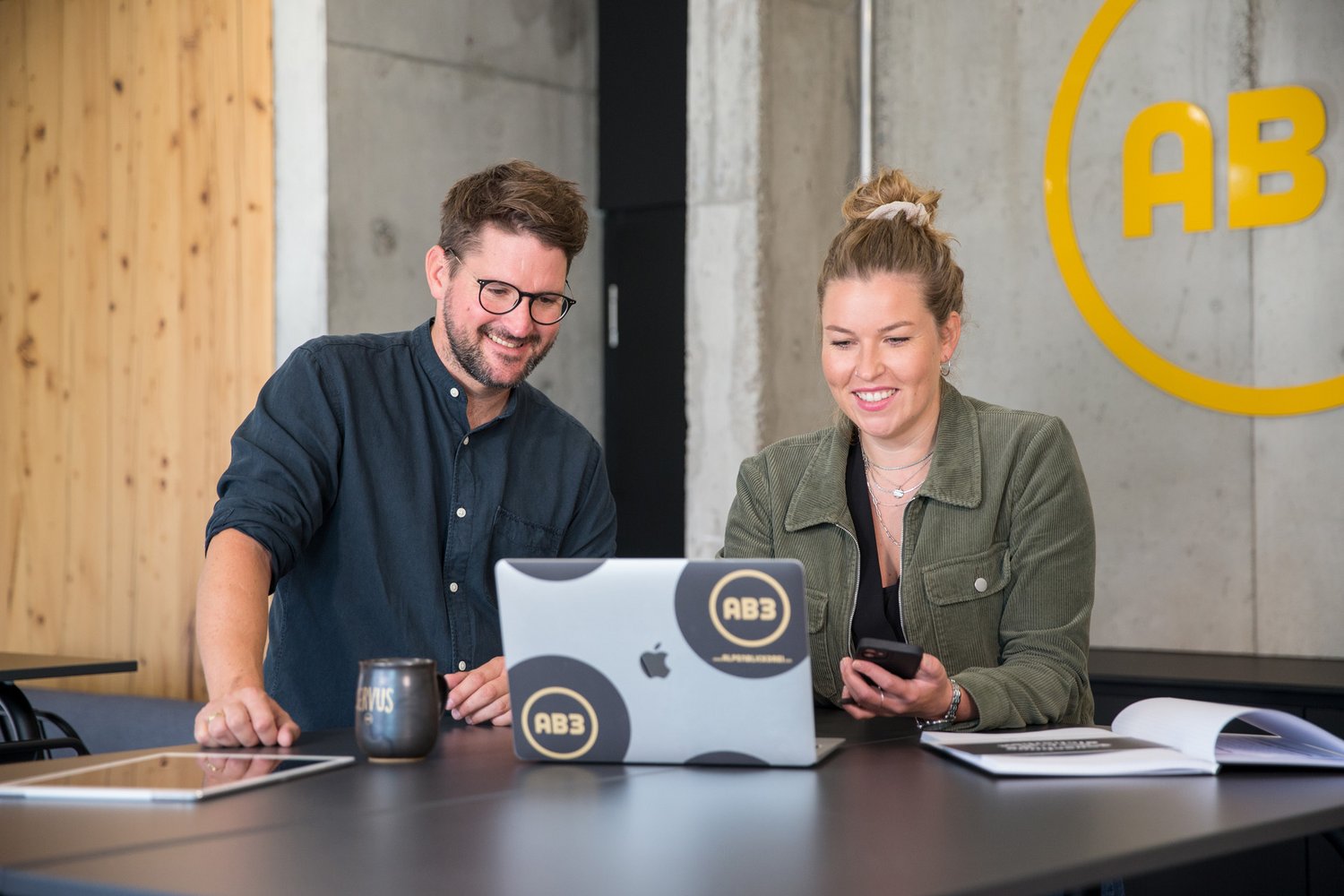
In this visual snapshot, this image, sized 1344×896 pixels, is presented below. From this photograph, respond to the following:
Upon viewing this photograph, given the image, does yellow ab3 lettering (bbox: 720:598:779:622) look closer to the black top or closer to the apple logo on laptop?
the apple logo on laptop

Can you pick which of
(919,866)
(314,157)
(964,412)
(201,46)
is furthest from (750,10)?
(919,866)

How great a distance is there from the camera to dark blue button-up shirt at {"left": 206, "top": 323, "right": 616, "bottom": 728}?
8.40ft

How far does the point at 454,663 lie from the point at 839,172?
2863mm

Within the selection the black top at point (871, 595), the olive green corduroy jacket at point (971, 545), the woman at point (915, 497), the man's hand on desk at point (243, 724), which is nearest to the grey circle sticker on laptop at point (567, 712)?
the man's hand on desk at point (243, 724)

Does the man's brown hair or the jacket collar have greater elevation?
the man's brown hair

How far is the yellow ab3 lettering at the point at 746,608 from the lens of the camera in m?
1.70

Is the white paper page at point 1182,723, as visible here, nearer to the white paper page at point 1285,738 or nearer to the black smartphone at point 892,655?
the white paper page at point 1285,738

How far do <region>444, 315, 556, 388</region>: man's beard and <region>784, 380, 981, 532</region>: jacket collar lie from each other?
1.74 feet

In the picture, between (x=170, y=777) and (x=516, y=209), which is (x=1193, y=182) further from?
(x=170, y=777)

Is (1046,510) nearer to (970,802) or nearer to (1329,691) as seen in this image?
(970,802)

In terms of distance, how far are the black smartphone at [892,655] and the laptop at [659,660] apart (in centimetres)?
21

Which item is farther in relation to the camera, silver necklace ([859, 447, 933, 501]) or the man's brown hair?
silver necklace ([859, 447, 933, 501])

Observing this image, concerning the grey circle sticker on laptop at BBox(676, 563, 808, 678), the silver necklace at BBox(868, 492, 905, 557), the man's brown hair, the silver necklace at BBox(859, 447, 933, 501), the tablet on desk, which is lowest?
the tablet on desk

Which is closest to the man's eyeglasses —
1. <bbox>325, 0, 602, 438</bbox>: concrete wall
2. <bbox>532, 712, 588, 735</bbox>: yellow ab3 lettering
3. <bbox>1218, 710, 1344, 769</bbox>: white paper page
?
<bbox>532, 712, 588, 735</bbox>: yellow ab3 lettering
